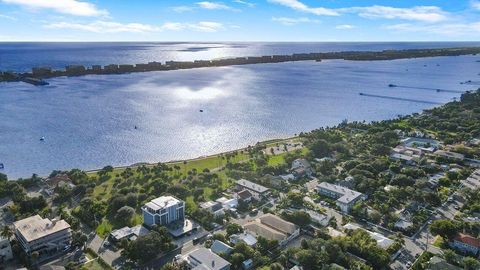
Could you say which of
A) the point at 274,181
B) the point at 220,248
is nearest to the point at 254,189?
the point at 274,181

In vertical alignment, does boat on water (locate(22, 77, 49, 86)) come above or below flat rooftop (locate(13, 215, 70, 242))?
above

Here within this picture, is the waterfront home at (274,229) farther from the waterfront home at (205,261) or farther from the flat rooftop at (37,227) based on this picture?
the flat rooftop at (37,227)

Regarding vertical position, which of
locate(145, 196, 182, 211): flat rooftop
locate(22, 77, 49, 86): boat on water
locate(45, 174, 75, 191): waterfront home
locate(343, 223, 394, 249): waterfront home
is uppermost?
locate(22, 77, 49, 86): boat on water

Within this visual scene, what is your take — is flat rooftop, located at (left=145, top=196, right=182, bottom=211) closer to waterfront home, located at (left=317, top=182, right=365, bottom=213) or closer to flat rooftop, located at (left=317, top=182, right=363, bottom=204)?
waterfront home, located at (left=317, top=182, right=365, bottom=213)

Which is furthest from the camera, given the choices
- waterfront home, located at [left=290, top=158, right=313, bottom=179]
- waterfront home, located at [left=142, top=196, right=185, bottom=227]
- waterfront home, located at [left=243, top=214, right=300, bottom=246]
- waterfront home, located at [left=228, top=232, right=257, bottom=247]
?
waterfront home, located at [left=290, top=158, right=313, bottom=179]

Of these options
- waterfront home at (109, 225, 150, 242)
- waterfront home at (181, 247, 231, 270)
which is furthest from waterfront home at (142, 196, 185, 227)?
waterfront home at (181, 247, 231, 270)

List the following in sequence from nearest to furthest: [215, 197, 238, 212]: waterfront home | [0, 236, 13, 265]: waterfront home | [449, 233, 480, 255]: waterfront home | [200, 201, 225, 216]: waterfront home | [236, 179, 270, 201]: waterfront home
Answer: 1. [0, 236, 13, 265]: waterfront home
2. [449, 233, 480, 255]: waterfront home
3. [200, 201, 225, 216]: waterfront home
4. [215, 197, 238, 212]: waterfront home
5. [236, 179, 270, 201]: waterfront home

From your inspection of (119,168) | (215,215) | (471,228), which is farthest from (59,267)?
(471,228)

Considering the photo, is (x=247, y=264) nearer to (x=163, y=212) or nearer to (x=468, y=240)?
(x=163, y=212)
